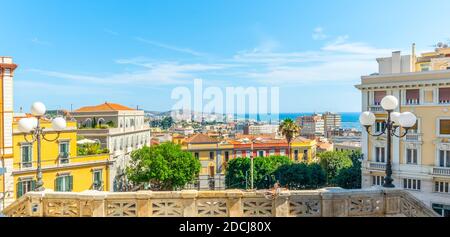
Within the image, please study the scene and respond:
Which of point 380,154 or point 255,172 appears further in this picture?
point 255,172

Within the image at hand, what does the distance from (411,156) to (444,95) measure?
3116 mm

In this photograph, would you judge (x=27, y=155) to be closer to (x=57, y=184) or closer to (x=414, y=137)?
(x=57, y=184)

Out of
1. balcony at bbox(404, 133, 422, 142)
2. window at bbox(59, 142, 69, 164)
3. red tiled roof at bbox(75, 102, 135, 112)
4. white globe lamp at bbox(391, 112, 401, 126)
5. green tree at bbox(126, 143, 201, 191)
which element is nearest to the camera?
white globe lamp at bbox(391, 112, 401, 126)

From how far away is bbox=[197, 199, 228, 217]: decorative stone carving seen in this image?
4.76m

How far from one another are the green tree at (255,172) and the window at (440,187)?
46.9ft

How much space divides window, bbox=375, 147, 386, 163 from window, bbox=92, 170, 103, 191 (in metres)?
14.7

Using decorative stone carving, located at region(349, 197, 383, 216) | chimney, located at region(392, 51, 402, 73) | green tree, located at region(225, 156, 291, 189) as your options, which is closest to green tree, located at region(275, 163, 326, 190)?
green tree, located at region(225, 156, 291, 189)

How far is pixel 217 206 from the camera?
4785 mm

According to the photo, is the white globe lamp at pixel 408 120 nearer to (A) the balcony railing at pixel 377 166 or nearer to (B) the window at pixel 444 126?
(B) the window at pixel 444 126

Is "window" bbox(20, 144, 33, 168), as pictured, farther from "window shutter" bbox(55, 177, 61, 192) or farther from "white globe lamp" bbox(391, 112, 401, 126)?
"white globe lamp" bbox(391, 112, 401, 126)

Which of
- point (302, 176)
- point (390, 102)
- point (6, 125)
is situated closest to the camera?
point (390, 102)

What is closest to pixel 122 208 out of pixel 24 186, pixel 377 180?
pixel 24 186

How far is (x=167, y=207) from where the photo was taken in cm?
477
